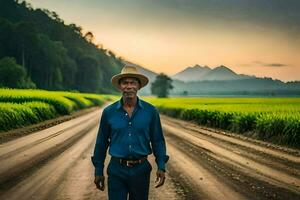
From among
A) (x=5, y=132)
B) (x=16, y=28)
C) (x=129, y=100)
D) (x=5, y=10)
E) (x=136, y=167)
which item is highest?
(x=5, y=10)

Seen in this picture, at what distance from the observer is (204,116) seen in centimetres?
3478

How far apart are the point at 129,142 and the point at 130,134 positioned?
9cm

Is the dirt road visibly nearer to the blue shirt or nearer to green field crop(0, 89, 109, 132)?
the blue shirt

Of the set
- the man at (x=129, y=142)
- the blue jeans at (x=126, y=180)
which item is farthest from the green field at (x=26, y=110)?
the blue jeans at (x=126, y=180)

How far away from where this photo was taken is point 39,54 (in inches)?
4678

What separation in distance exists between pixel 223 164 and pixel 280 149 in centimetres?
556

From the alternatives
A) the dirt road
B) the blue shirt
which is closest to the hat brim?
the blue shirt

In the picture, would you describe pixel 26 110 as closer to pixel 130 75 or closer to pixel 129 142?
pixel 130 75

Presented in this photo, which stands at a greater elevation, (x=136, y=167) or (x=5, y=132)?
(x=136, y=167)

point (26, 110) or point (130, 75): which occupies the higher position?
point (130, 75)

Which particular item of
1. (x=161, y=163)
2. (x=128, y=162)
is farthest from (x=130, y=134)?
(x=161, y=163)

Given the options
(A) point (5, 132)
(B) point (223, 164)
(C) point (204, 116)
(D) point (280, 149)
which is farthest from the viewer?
(C) point (204, 116)

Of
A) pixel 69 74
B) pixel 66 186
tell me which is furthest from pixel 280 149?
pixel 69 74

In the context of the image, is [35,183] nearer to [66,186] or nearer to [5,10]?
[66,186]
